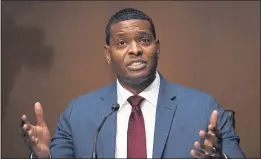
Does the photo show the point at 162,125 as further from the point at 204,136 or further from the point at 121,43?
the point at 121,43

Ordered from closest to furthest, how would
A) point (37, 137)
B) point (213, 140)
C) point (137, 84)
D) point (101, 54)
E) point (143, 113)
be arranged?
point (213, 140) < point (37, 137) < point (143, 113) < point (137, 84) < point (101, 54)

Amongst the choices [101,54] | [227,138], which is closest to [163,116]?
[227,138]

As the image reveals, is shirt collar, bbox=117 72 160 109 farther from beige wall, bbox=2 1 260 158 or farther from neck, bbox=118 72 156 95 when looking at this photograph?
beige wall, bbox=2 1 260 158

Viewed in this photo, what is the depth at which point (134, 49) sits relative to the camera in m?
1.61

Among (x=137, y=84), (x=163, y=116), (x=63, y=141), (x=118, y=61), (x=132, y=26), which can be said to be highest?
(x=132, y=26)

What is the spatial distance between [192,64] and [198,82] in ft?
0.48

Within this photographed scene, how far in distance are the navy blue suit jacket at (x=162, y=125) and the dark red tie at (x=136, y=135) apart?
5 cm

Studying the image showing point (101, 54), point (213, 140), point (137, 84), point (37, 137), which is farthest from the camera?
point (101, 54)

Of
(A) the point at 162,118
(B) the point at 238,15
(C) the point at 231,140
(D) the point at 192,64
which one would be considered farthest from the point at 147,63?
(B) the point at 238,15

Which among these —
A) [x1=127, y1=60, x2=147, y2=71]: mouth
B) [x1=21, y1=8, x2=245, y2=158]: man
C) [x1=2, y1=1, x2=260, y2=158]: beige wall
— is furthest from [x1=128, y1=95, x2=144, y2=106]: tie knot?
[x1=2, y1=1, x2=260, y2=158]: beige wall

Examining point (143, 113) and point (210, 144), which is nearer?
point (210, 144)

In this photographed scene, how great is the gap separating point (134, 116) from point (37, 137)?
1.26 feet

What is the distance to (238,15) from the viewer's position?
118 inches

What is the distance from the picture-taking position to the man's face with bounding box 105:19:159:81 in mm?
1622
